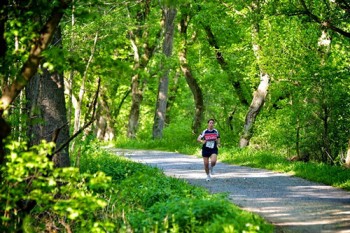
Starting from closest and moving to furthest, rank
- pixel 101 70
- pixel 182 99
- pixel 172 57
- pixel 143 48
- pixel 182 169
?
pixel 101 70 < pixel 182 169 < pixel 172 57 < pixel 143 48 < pixel 182 99

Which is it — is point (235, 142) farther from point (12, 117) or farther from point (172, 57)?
point (12, 117)

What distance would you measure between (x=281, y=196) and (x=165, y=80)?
21.9 metres

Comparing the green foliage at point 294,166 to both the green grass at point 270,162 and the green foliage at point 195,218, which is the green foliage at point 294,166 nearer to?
the green grass at point 270,162

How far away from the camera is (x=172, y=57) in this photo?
32.6m

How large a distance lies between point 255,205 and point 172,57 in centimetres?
1991

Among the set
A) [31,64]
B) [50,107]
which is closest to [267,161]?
[50,107]

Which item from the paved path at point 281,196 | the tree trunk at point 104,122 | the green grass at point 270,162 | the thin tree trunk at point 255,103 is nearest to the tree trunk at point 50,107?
the paved path at point 281,196

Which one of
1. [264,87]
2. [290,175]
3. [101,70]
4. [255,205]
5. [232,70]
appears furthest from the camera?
[232,70]

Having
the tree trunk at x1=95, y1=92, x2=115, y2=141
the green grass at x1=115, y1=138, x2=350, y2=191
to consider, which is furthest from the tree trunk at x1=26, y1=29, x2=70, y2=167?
the tree trunk at x1=95, y1=92, x2=115, y2=141

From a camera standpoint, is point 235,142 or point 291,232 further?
point 235,142

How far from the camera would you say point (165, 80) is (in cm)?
3606

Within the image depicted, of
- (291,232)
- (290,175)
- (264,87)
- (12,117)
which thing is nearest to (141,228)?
(291,232)

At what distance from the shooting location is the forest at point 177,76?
25.0 feet

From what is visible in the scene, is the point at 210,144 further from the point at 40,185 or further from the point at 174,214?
the point at 40,185
